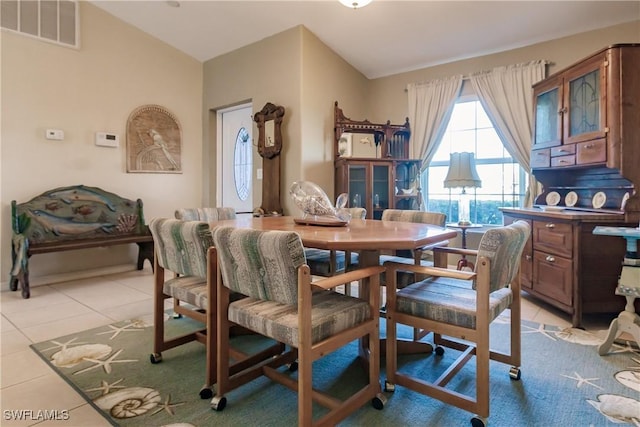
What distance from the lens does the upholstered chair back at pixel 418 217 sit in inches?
101

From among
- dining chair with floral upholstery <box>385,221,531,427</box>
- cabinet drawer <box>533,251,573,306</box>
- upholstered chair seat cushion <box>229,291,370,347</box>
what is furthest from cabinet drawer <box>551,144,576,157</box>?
upholstered chair seat cushion <box>229,291,370,347</box>

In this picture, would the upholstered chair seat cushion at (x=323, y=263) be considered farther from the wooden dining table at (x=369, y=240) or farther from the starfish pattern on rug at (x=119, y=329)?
the starfish pattern on rug at (x=119, y=329)

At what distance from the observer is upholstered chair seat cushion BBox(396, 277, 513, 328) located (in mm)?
1580

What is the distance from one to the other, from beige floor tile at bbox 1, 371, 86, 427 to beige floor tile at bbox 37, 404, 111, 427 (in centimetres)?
6

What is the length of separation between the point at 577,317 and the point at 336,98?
3239mm

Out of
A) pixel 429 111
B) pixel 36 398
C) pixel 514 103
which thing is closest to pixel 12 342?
pixel 36 398

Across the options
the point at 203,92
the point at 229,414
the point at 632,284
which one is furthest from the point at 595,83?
the point at 203,92

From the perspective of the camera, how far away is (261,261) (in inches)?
58.1

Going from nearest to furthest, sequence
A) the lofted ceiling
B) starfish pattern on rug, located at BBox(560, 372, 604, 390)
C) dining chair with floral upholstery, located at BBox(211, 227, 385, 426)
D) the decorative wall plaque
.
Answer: dining chair with floral upholstery, located at BBox(211, 227, 385, 426), starfish pattern on rug, located at BBox(560, 372, 604, 390), the lofted ceiling, the decorative wall plaque

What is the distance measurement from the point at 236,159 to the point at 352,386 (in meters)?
3.87

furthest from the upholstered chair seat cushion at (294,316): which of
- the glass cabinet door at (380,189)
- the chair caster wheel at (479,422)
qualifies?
the glass cabinet door at (380,189)

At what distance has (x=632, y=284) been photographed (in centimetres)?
→ 218

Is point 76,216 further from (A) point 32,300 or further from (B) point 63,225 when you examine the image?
(A) point 32,300

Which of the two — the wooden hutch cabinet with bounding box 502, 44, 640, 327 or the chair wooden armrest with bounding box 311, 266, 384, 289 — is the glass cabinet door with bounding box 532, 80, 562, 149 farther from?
the chair wooden armrest with bounding box 311, 266, 384, 289
